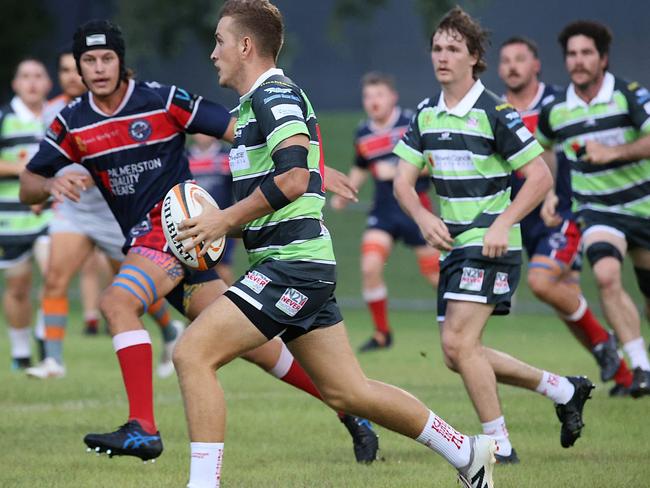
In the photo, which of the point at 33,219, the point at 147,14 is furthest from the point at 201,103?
the point at 147,14

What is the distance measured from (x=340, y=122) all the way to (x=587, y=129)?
2151cm

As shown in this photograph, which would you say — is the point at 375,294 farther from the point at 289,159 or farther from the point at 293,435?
the point at 289,159

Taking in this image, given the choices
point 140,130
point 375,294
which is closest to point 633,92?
point 140,130

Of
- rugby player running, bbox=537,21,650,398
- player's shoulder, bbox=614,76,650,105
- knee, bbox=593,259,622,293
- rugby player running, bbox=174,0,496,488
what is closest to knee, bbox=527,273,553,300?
rugby player running, bbox=537,21,650,398

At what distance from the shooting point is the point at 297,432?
7.92 meters

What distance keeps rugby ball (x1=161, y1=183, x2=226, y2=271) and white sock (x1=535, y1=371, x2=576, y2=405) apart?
222 centimetres

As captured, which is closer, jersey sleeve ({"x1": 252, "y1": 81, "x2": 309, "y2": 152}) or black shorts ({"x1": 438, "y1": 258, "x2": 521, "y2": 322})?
jersey sleeve ({"x1": 252, "y1": 81, "x2": 309, "y2": 152})

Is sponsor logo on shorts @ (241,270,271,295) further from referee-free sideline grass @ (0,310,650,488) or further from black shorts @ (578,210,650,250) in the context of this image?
black shorts @ (578,210,650,250)

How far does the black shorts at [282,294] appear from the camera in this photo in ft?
17.7

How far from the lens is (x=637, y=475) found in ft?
20.9

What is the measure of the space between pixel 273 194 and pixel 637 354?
433 cm

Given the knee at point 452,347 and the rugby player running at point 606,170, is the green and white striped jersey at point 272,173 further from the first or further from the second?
the rugby player running at point 606,170

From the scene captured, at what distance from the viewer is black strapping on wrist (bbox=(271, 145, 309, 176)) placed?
527 centimetres

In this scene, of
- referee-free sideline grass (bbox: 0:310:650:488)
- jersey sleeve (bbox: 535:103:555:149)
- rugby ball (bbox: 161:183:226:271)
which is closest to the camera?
rugby ball (bbox: 161:183:226:271)
